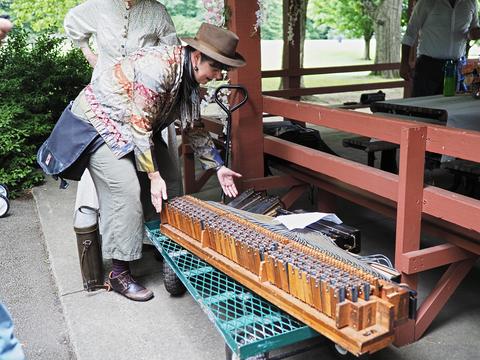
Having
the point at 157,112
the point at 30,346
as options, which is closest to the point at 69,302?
the point at 30,346

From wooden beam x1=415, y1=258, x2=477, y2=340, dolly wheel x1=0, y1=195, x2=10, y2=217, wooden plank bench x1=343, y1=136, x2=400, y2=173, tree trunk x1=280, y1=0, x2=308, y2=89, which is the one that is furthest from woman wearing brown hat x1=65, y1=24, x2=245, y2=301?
tree trunk x1=280, y1=0, x2=308, y2=89

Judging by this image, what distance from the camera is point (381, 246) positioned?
4.21 metres

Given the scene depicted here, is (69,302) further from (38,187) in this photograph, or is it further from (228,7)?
(38,187)

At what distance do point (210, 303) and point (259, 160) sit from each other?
1772 millimetres

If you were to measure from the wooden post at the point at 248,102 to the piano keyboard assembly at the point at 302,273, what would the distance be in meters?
0.92

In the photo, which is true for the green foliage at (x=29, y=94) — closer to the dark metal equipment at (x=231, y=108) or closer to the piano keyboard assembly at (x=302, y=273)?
the dark metal equipment at (x=231, y=108)

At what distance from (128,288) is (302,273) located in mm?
1614

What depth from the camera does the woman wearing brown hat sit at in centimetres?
296

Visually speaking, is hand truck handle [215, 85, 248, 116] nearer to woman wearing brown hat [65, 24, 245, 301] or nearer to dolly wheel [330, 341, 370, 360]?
woman wearing brown hat [65, 24, 245, 301]

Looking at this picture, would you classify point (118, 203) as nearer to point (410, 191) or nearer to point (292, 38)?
point (410, 191)

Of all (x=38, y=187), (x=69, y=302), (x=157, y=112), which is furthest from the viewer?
(x=38, y=187)

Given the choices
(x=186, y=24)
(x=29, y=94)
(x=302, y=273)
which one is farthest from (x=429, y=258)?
(x=186, y=24)

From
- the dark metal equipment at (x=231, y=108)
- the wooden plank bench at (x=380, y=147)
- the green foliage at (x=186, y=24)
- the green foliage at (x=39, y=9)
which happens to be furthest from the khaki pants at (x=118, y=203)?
the green foliage at (x=186, y=24)

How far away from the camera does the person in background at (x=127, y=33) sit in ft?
12.1
